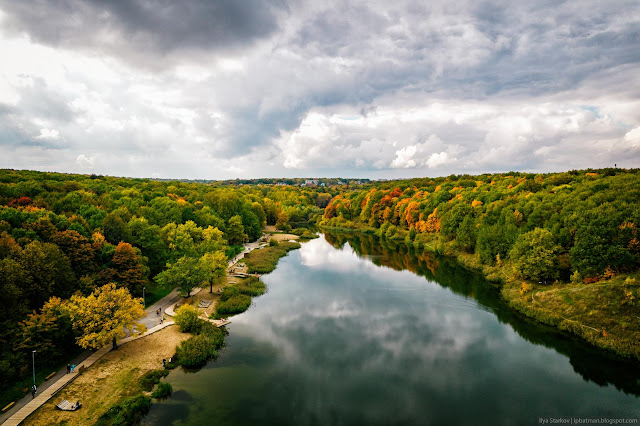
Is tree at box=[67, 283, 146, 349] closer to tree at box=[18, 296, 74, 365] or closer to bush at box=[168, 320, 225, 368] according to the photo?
tree at box=[18, 296, 74, 365]

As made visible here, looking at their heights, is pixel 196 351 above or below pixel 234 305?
above

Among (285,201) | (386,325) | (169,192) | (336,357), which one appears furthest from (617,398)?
(285,201)

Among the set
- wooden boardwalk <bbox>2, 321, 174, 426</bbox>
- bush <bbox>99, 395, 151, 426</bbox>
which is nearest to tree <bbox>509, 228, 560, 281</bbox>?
bush <bbox>99, 395, 151, 426</bbox>

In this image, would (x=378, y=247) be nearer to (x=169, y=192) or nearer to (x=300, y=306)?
(x=300, y=306)

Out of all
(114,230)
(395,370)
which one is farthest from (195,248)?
(395,370)

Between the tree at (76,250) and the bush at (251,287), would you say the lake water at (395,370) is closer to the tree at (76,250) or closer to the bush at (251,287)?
the bush at (251,287)

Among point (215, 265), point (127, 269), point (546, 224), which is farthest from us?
point (546, 224)

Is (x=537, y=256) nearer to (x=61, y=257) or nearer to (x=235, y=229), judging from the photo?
(x=61, y=257)
